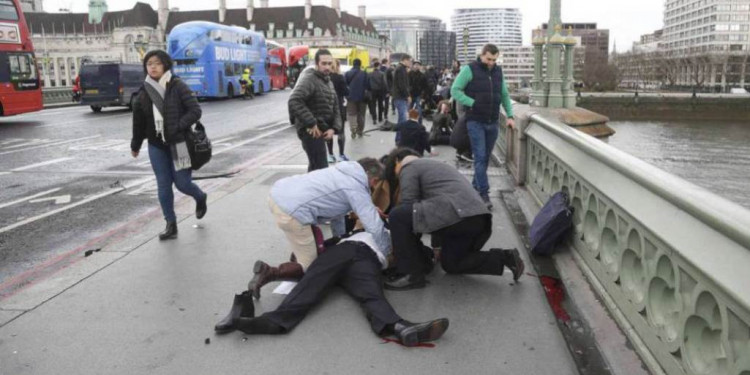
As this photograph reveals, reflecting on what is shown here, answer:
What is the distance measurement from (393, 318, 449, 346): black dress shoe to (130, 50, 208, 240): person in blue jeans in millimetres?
3292

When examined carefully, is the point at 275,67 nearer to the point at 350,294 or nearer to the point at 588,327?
the point at 350,294

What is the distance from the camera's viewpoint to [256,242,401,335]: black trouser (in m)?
3.96

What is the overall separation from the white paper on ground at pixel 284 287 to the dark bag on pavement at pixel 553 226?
207cm

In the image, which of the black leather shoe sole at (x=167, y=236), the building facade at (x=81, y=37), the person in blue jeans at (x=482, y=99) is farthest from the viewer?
the building facade at (x=81, y=37)

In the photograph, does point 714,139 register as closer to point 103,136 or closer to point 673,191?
point 103,136

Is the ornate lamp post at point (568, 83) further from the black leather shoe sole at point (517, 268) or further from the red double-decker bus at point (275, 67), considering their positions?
the red double-decker bus at point (275, 67)

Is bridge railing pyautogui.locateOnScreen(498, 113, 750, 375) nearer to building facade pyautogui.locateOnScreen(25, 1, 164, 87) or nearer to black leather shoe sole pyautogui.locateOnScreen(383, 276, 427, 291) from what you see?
black leather shoe sole pyautogui.locateOnScreen(383, 276, 427, 291)

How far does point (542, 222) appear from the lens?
548 cm

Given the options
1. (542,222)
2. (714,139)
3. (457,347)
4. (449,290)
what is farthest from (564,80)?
(714,139)

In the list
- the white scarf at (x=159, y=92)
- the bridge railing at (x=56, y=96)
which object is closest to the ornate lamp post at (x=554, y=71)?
the white scarf at (x=159, y=92)

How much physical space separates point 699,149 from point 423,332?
4514cm

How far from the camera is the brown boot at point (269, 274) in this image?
450 centimetres

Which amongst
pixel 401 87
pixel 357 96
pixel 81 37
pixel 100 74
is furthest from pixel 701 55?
pixel 357 96

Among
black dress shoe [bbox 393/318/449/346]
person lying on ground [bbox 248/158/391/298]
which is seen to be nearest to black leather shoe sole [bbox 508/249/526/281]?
person lying on ground [bbox 248/158/391/298]
